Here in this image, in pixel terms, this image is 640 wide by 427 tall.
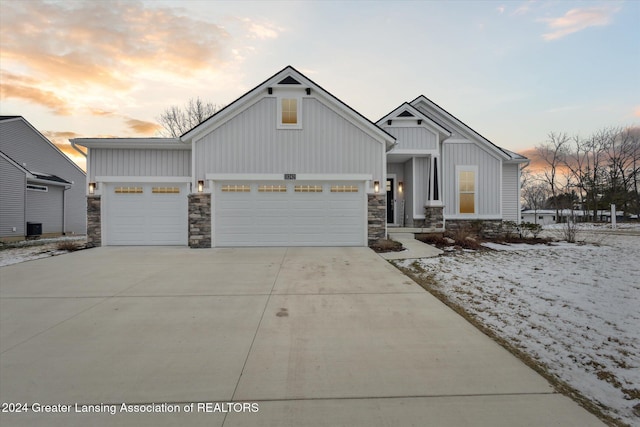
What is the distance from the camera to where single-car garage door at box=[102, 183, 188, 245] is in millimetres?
10586

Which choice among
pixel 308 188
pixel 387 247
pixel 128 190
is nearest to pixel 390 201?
pixel 387 247

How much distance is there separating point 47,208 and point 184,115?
13.2 meters

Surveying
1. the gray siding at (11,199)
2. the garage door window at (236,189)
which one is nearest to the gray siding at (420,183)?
the garage door window at (236,189)

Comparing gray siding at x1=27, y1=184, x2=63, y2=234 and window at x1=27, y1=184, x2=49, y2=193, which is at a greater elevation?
window at x1=27, y1=184, x2=49, y2=193

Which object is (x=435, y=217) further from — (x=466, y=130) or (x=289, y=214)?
(x=289, y=214)

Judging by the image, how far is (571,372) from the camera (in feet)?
8.43

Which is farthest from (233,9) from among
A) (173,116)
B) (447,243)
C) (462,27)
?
(173,116)

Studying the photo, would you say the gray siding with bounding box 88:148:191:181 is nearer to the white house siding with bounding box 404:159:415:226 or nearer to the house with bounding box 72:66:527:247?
the house with bounding box 72:66:527:247

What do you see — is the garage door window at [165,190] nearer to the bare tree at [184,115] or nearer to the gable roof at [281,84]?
the gable roof at [281,84]

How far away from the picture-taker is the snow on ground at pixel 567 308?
250 centimetres

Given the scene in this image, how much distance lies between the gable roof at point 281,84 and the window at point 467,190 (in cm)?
492

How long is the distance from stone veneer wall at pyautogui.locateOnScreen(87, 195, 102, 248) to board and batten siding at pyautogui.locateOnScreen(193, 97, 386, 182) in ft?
14.1

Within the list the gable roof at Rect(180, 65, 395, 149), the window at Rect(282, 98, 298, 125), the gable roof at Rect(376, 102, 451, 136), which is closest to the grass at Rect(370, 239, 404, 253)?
the gable roof at Rect(180, 65, 395, 149)

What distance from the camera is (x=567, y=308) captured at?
→ 162 inches
